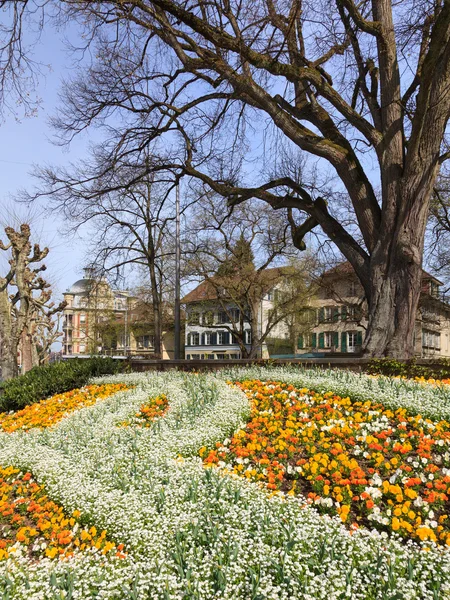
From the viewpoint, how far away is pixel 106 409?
728 cm

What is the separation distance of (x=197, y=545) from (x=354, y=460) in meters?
1.70

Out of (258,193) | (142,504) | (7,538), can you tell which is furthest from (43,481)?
(258,193)

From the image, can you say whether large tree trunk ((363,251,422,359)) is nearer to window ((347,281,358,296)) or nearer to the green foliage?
the green foliage

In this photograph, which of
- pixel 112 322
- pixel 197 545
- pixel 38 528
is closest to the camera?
pixel 197 545

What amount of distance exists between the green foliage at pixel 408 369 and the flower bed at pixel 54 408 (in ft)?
16.0

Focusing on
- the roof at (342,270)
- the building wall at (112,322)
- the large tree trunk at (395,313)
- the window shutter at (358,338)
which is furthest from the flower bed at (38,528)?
the window shutter at (358,338)

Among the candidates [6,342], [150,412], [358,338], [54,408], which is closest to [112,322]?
[358,338]

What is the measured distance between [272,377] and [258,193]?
662 centimetres

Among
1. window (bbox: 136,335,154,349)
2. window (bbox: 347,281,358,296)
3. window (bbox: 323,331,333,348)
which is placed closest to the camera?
window (bbox: 347,281,358,296)

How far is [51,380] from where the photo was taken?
10.7m

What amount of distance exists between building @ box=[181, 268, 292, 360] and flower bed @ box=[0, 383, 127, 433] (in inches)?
613

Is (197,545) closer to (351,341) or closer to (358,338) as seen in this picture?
(358,338)

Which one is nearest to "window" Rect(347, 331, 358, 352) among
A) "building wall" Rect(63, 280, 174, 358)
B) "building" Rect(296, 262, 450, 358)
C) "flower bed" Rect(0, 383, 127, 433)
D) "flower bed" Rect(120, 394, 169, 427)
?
"building" Rect(296, 262, 450, 358)

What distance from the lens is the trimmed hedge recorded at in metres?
10.3
